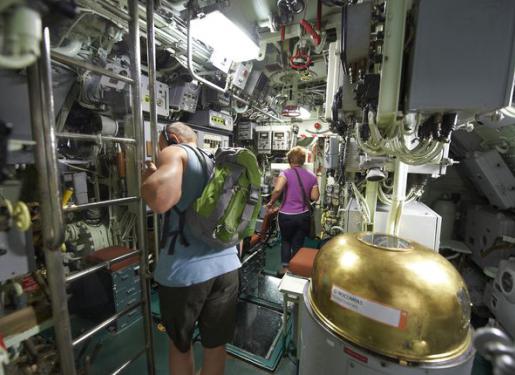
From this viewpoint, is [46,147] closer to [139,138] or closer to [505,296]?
[139,138]

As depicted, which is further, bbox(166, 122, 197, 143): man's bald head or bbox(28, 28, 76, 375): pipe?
bbox(166, 122, 197, 143): man's bald head

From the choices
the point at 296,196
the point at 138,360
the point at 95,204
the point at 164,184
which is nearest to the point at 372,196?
the point at 296,196

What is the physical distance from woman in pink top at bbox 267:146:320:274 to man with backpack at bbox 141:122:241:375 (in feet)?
6.20

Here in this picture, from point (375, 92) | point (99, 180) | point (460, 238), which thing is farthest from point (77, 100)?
point (460, 238)

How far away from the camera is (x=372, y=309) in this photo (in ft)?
3.09

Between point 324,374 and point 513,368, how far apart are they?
2.64 feet

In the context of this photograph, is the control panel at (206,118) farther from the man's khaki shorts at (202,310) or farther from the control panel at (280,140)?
the man's khaki shorts at (202,310)

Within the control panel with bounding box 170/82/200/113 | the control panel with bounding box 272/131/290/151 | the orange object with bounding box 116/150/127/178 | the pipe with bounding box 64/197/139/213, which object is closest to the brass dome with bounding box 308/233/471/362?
the pipe with bounding box 64/197/139/213

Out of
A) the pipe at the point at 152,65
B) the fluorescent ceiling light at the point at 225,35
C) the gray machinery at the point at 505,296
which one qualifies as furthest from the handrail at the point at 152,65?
the gray machinery at the point at 505,296

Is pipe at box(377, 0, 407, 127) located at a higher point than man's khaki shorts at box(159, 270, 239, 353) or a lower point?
higher

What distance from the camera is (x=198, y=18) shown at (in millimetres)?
1736

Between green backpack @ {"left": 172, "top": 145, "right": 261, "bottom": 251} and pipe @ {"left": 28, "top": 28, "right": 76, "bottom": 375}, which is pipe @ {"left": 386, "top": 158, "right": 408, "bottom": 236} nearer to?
green backpack @ {"left": 172, "top": 145, "right": 261, "bottom": 251}

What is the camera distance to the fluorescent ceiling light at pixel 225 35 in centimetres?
172

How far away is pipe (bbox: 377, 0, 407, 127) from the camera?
0.92 meters
